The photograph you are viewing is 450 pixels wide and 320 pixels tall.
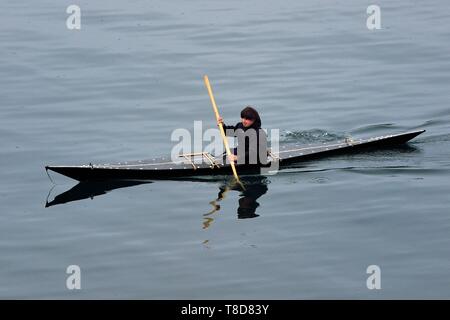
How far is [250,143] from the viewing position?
821 inches

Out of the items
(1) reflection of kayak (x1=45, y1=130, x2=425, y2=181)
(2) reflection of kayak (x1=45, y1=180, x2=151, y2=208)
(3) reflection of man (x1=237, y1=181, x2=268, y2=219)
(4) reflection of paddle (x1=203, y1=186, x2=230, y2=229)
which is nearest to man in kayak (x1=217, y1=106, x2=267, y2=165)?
(1) reflection of kayak (x1=45, y1=130, x2=425, y2=181)

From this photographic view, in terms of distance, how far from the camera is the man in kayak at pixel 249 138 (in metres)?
20.7

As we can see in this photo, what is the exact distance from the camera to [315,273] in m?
16.3

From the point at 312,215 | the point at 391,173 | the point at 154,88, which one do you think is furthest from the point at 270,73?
the point at 312,215

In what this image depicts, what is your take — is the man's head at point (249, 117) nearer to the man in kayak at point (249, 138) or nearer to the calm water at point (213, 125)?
the man in kayak at point (249, 138)

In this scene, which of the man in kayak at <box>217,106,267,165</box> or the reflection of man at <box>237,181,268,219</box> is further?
the man in kayak at <box>217,106,267,165</box>

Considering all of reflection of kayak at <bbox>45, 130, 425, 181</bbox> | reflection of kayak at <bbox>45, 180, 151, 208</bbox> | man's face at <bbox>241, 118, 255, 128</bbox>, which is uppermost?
man's face at <bbox>241, 118, 255, 128</bbox>

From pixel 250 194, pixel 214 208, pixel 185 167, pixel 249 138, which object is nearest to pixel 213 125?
pixel 185 167

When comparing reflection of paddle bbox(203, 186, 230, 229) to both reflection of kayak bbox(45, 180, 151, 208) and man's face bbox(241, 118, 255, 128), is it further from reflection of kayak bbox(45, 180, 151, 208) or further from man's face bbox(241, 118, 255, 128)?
reflection of kayak bbox(45, 180, 151, 208)

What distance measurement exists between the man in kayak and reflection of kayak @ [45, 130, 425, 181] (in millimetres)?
171

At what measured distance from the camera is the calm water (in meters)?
16.5

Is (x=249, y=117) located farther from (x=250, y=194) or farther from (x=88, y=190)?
(x=88, y=190)

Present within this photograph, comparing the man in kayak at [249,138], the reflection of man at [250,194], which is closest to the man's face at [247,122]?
the man in kayak at [249,138]

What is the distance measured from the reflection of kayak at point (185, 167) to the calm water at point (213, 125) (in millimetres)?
270
